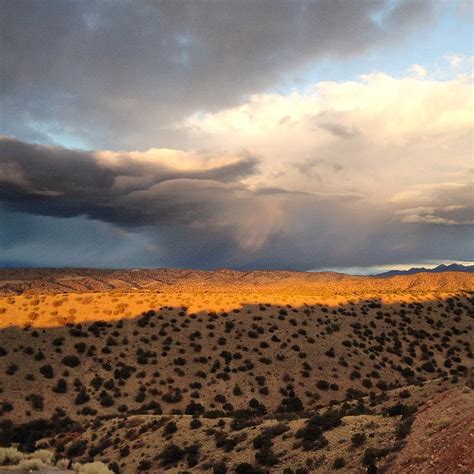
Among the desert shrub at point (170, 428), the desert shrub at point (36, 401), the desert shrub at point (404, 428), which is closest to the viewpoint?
the desert shrub at point (404, 428)

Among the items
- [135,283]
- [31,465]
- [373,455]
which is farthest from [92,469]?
[135,283]

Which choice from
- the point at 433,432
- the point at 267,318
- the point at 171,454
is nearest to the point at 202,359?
the point at 267,318

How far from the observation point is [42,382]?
4434 centimetres

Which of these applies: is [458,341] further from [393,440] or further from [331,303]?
[393,440]

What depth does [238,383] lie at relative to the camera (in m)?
44.6

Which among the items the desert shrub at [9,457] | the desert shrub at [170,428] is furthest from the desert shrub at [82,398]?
the desert shrub at [170,428]

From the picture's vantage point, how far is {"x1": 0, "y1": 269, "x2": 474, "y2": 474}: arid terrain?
21359 mm

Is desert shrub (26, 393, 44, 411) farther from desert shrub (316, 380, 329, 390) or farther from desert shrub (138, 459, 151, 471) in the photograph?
desert shrub (316, 380, 329, 390)

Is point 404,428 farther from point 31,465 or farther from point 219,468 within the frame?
point 31,465

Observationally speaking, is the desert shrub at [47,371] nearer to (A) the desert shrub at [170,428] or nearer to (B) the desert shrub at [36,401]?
(B) the desert shrub at [36,401]

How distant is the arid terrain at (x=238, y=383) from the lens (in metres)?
21.4

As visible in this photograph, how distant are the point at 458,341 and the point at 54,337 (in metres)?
53.8

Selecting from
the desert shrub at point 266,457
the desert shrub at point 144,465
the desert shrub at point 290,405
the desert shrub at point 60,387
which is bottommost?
the desert shrub at point 290,405

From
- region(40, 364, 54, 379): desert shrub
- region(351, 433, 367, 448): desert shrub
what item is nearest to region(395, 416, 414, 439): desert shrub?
region(351, 433, 367, 448): desert shrub
